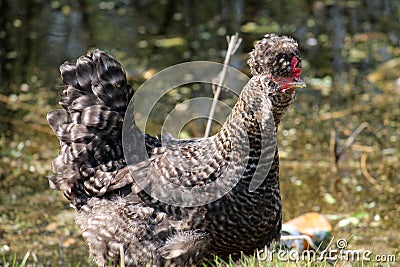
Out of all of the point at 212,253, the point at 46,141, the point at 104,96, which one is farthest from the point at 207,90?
the point at 212,253

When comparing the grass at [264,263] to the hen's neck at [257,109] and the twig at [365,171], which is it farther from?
the twig at [365,171]

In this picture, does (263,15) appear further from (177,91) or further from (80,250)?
(80,250)

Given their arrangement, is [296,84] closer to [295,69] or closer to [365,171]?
[295,69]

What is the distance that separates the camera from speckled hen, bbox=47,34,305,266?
4.82 m

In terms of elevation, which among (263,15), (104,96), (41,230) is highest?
(104,96)

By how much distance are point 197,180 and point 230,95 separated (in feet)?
14.9

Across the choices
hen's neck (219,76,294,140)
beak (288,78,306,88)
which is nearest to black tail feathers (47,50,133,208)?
hen's neck (219,76,294,140)

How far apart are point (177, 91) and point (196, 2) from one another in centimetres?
273

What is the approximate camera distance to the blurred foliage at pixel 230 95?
724 centimetres

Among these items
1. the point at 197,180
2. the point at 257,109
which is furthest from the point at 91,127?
the point at 257,109

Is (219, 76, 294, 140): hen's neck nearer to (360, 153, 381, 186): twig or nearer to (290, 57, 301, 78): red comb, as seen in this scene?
(290, 57, 301, 78): red comb

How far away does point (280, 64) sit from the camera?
4711mm

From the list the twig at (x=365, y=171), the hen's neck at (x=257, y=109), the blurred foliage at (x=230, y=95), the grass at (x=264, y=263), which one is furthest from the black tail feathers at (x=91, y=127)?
the twig at (x=365, y=171)

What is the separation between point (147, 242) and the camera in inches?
196
